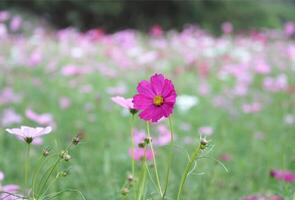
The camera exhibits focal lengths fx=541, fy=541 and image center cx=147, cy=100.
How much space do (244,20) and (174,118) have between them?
7.59m

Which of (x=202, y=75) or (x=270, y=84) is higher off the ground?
(x=202, y=75)

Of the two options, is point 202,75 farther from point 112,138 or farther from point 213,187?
point 213,187

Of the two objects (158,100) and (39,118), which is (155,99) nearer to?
(158,100)

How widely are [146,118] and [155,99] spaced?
0.04 metres

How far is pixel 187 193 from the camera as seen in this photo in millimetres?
1965

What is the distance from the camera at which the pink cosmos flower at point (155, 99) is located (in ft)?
3.00

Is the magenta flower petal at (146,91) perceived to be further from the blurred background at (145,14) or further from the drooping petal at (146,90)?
the blurred background at (145,14)

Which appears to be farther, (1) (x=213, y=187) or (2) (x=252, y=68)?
(2) (x=252, y=68)

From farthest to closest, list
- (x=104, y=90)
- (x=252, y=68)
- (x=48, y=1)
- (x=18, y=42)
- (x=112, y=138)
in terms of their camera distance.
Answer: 1. (x=48, y=1)
2. (x=18, y=42)
3. (x=252, y=68)
4. (x=104, y=90)
5. (x=112, y=138)

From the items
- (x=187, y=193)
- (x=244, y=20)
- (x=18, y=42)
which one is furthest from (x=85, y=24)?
(x=187, y=193)

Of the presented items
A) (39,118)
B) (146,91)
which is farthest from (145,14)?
(146,91)

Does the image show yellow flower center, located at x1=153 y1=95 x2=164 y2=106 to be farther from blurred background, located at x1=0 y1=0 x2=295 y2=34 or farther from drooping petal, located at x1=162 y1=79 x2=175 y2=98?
blurred background, located at x1=0 y1=0 x2=295 y2=34

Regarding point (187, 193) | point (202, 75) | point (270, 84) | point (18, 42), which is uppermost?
point (18, 42)

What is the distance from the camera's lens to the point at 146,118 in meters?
0.93
